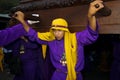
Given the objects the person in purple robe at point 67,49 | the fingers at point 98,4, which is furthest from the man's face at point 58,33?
the fingers at point 98,4

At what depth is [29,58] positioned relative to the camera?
4.22m

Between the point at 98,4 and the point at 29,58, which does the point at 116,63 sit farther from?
the point at 98,4

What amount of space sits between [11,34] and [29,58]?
50 cm

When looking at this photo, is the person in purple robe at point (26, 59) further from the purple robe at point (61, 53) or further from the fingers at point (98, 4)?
the fingers at point (98, 4)

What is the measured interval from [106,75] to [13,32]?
12.4 feet

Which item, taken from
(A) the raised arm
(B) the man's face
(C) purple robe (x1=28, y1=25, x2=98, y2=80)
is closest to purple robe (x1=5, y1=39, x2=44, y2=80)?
(C) purple robe (x1=28, y1=25, x2=98, y2=80)

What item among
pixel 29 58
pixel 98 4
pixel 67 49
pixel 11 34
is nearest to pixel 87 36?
pixel 67 49

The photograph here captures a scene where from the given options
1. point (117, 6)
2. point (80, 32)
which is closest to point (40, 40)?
point (80, 32)

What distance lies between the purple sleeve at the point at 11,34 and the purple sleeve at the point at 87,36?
108cm

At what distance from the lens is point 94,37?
291 centimetres

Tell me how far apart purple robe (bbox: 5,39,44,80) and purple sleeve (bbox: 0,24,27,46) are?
268 millimetres

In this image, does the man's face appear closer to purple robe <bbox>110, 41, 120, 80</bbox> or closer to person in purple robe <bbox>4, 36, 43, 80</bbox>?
person in purple robe <bbox>4, 36, 43, 80</bbox>

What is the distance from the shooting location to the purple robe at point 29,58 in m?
4.20

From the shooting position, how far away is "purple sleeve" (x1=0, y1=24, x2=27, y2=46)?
12.7 ft
